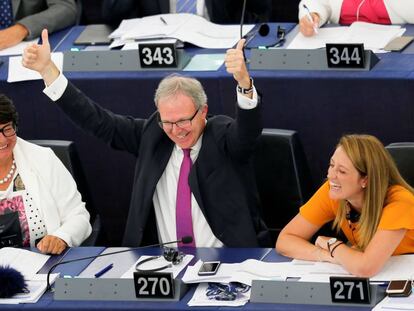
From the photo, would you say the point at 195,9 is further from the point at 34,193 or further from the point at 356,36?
the point at 34,193

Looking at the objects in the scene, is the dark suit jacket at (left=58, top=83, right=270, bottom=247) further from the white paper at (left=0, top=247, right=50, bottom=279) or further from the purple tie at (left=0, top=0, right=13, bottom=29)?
the purple tie at (left=0, top=0, right=13, bottom=29)

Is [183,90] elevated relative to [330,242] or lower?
elevated

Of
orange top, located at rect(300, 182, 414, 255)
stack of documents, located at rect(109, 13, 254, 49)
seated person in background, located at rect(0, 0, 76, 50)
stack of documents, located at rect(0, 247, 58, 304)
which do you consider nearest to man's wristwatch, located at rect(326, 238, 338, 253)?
orange top, located at rect(300, 182, 414, 255)

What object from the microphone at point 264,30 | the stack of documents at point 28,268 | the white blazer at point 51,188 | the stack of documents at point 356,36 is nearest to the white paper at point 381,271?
the stack of documents at point 28,268

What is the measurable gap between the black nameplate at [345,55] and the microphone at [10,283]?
6.07 feet

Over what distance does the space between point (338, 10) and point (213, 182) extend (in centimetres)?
173

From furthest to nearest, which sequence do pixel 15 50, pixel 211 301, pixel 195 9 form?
pixel 195 9, pixel 15 50, pixel 211 301

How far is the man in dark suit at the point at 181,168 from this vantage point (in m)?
5.43

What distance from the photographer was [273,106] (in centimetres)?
622

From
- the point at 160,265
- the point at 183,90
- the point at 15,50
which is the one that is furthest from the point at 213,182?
the point at 15,50

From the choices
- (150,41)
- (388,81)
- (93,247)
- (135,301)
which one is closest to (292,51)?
(388,81)

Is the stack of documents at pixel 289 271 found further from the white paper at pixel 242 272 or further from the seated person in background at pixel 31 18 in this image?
the seated person in background at pixel 31 18

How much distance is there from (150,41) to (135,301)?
2.24 meters

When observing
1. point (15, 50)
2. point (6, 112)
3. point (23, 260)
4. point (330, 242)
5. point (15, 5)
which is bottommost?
point (23, 260)
